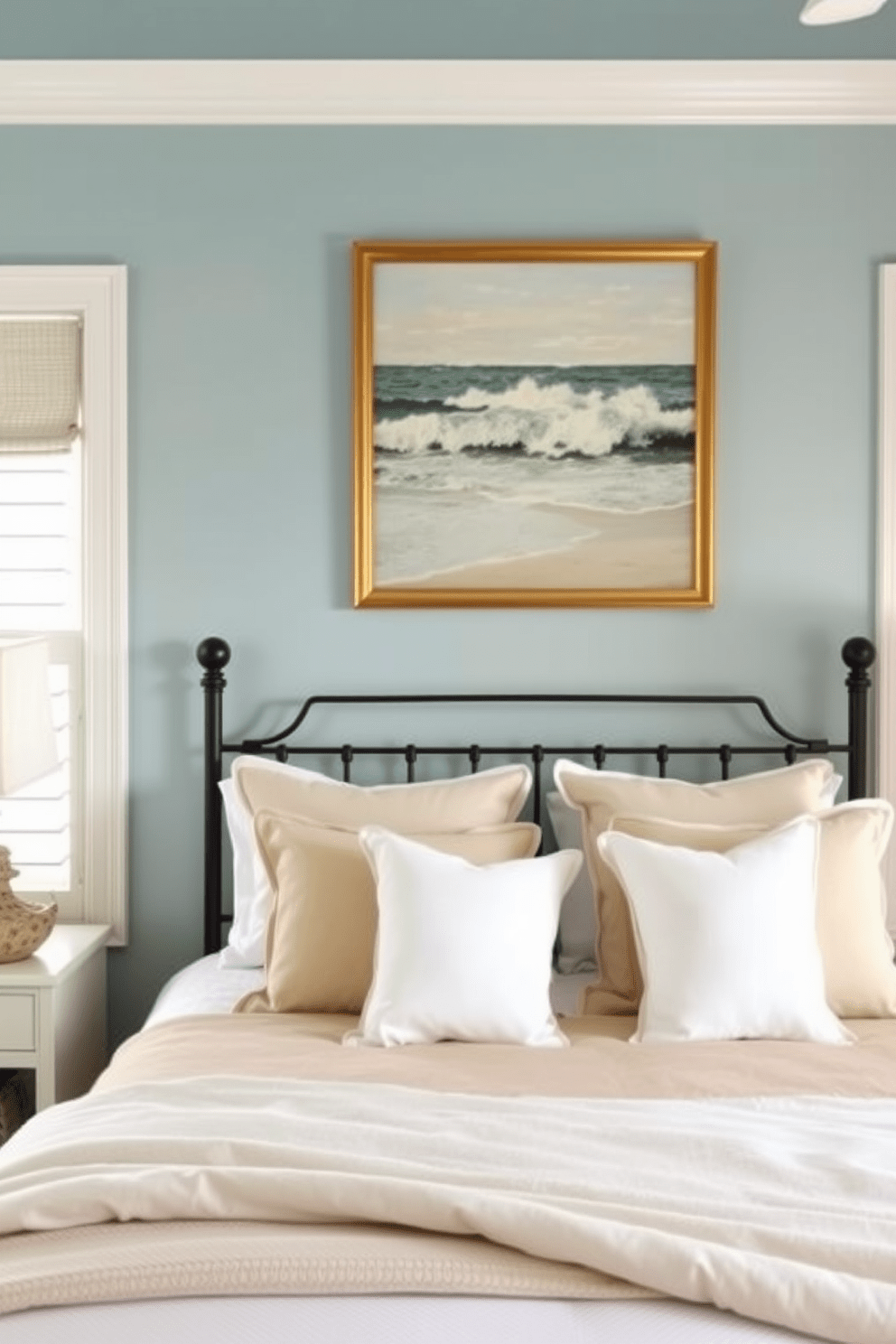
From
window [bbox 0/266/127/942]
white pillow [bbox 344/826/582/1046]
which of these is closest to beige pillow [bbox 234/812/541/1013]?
white pillow [bbox 344/826/582/1046]

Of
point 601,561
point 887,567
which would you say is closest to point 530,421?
point 601,561

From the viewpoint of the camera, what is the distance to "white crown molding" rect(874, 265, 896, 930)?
3.66 m

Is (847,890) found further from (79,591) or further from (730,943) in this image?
(79,591)

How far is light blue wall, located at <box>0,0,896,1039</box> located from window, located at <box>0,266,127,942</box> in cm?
6

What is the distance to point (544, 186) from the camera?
144 inches

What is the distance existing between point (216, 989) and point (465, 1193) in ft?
4.67

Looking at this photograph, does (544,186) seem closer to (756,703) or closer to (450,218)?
(450,218)

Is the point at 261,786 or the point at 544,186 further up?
the point at 544,186

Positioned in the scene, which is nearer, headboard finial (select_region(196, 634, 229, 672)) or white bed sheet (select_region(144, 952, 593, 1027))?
white bed sheet (select_region(144, 952, 593, 1027))

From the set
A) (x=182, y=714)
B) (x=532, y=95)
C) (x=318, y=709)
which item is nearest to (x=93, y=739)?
(x=182, y=714)

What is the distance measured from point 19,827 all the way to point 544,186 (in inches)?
73.4

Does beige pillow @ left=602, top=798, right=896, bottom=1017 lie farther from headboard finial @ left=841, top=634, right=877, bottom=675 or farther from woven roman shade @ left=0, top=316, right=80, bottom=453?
woven roman shade @ left=0, top=316, right=80, bottom=453
